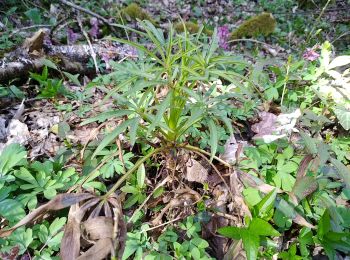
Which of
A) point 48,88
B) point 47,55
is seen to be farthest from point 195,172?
point 47,55

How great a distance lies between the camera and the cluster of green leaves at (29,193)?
1.19 m

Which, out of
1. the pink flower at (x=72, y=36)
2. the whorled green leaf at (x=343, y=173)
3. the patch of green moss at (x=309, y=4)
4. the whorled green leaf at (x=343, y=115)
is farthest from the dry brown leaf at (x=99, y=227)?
the patch of green moss at (x=309, y=4)

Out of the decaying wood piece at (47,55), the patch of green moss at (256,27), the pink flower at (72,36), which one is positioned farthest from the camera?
the patch of green moss at (256,27)

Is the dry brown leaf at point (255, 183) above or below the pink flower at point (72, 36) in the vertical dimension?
below

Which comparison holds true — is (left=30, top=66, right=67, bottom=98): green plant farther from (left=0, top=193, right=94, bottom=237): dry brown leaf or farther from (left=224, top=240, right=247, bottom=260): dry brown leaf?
(left=224, top=240, right=247, bottom=260): dry brown leaf

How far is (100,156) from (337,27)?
383 cm

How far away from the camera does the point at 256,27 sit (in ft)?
11.9

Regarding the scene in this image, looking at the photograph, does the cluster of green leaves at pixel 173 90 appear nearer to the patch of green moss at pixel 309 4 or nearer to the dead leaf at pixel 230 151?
the dead leaf at pixel 230 151

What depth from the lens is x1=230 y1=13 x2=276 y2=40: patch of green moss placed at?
356 cm

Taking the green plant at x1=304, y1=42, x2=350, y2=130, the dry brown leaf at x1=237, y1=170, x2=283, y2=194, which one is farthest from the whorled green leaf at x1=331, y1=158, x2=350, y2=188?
the green plant at x1=304, y1=42, x2=350, y2=130

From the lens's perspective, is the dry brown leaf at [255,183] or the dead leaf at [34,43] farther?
the dead leaf at [34,43]

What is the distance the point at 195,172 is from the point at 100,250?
2.09ft

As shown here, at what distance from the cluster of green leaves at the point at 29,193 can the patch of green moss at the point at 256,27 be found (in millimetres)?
2683

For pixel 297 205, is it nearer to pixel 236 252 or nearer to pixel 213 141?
pixel 236 252
